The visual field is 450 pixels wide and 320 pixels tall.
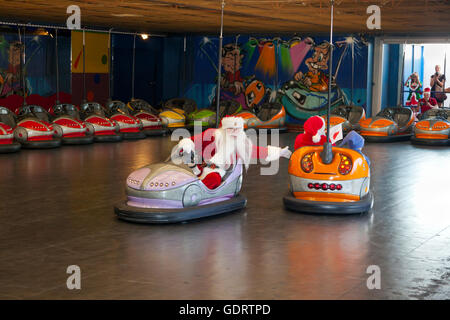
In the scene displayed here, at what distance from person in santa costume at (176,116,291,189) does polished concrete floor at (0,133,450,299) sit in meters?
0.36

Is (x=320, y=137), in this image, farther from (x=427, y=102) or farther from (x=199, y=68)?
(x=199, y=68)

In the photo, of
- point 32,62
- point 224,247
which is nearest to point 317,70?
point 32,62

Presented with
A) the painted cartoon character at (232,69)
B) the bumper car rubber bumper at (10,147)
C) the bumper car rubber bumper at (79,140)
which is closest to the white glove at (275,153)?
the bumper car rubber bumper at (10,147)


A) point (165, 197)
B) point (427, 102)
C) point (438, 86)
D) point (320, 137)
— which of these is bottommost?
point (165, 197)

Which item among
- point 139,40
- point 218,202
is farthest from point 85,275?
point 139,40

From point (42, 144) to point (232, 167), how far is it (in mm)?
4242

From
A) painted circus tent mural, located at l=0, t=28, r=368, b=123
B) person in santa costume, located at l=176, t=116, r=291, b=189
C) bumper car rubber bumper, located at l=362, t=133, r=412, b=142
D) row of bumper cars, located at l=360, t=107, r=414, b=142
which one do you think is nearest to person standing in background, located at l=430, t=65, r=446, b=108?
painted circus tent mural, located at l=0, t=28, r=368, b=123

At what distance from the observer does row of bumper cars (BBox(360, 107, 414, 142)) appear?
10055mm

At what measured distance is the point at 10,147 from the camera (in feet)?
26.0

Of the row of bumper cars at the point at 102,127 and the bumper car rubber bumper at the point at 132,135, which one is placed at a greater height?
the row of bumper cars at the point at 102,127

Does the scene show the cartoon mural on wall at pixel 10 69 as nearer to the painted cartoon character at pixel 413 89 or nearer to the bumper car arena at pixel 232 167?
the bumper car arena at pixel 232 167

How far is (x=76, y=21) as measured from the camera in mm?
10141

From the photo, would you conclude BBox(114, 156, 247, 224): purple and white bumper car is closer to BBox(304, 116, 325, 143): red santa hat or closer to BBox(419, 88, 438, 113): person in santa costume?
BBox(304, 116, 325, 143): red santa hat

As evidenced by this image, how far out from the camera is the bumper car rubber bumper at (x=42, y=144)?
8375mm
